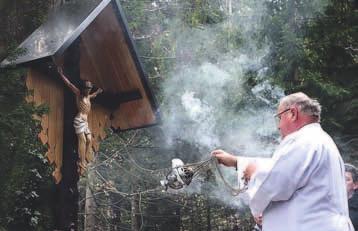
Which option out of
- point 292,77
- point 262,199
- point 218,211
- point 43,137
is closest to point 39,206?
point 43,137

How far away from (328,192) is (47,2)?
2917mm

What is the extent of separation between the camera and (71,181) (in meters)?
3.73

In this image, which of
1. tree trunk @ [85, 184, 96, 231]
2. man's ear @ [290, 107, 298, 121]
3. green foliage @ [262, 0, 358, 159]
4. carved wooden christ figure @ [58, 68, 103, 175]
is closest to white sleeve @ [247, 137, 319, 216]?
man's ear @ [290, 107, 298, 121]

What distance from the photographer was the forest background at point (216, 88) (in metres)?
7.73

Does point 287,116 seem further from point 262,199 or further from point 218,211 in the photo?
point 218,211

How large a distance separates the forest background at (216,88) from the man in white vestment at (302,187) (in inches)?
157

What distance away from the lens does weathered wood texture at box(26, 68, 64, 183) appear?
3471 mm

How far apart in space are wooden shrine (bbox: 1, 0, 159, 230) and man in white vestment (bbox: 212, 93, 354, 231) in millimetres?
1503

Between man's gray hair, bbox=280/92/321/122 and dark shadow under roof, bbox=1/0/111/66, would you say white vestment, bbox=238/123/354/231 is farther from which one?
dark shadow under roof, bbox=1/0/111/66

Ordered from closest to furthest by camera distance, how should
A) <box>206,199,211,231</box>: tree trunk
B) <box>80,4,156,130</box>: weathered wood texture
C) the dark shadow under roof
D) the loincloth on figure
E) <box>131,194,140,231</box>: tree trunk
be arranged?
1. the dark shadow under roof
2. the loincloth on figure
3. <box>80,4,156,130</box>: weathered wood texture
4. <box>131,194,140,231</box>: tree trunk
5. <box>206,199,211,231</box>: tree trunk

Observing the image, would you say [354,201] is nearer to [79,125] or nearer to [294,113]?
[294,113]

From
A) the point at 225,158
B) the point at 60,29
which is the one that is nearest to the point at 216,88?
the point at 60,29

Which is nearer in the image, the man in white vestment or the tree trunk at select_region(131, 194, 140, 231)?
the man in white vestment

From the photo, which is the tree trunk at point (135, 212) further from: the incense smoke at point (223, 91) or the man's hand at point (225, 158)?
the man's hand at point (225, 158)
